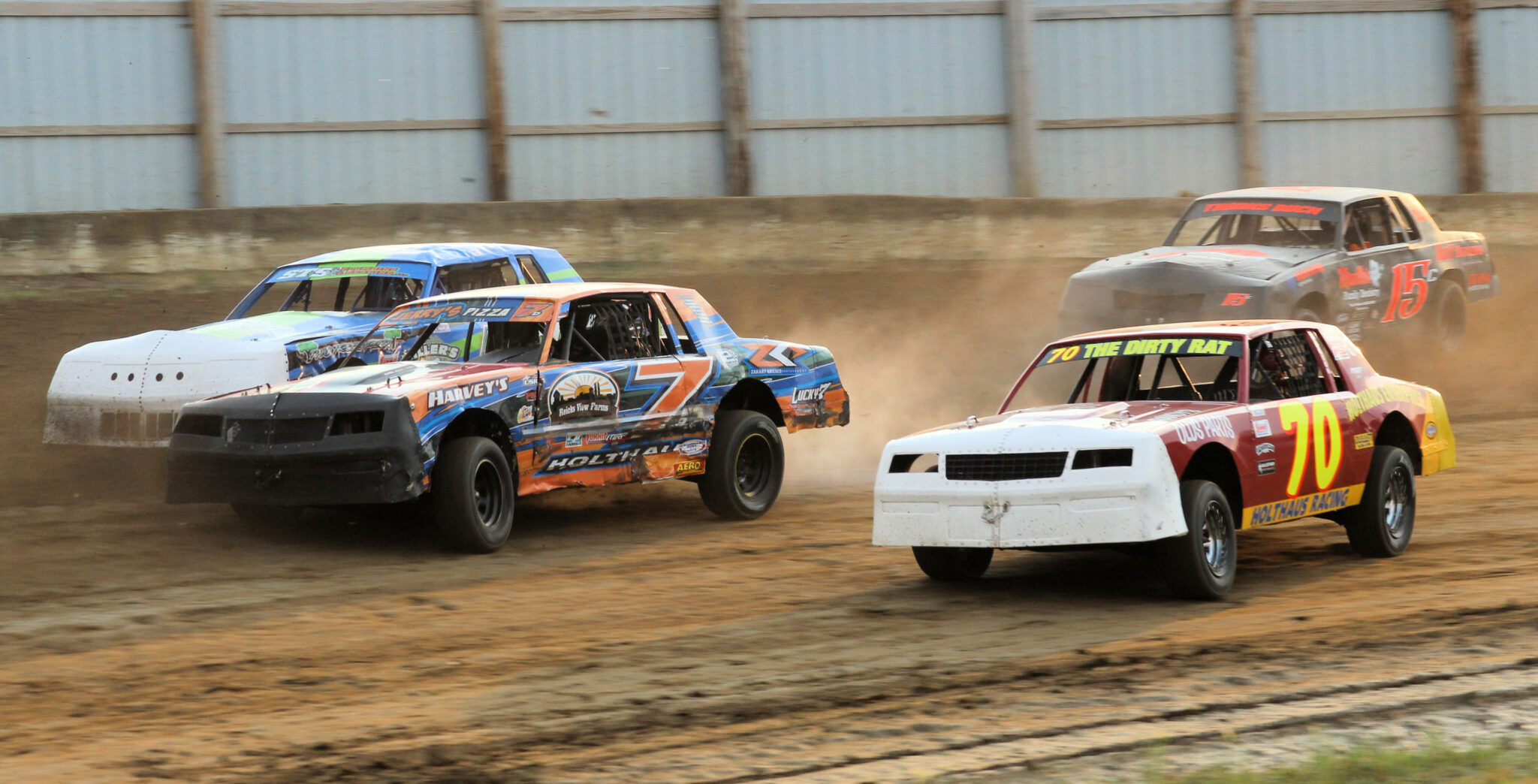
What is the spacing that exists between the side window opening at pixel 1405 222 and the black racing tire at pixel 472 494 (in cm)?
937

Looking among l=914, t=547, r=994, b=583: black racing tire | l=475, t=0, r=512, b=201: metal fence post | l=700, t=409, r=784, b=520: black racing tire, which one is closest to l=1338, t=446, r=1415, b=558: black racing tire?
l=914, t=547, r=994, b=583: black racing tire

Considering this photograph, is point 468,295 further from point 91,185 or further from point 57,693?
point 91,185

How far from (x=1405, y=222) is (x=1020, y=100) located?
21.5 ft

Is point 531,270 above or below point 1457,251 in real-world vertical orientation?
above

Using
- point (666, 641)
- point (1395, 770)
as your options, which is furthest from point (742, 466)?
point (1395, 770)

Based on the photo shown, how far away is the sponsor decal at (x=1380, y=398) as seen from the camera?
8.48 m

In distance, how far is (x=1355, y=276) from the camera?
13859mm

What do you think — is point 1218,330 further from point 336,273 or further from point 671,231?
point 671,231

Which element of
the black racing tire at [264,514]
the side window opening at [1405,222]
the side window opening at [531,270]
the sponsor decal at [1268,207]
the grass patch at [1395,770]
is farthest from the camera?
the side window opening at [1405,222]

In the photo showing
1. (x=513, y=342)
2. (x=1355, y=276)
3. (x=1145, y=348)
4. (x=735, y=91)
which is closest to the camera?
(x=1145, y=348)

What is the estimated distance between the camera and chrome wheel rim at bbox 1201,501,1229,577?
24.4 feet

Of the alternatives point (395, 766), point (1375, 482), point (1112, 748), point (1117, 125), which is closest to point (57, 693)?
point (395, 766)

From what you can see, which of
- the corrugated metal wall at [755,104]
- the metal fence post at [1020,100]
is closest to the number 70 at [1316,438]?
the corrugated metal wall at [755,104]

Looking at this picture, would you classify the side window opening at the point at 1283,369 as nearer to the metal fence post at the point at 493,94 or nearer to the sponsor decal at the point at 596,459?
the sponsor decal at the point at 596,459
